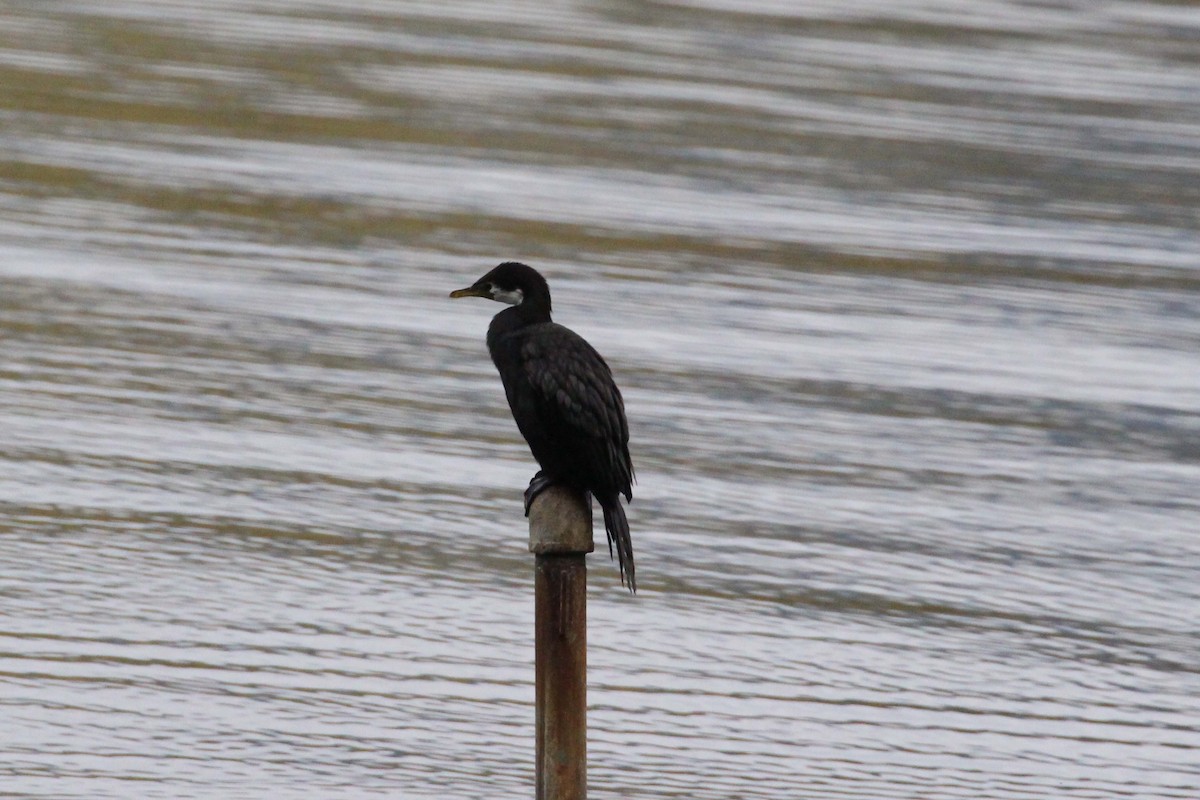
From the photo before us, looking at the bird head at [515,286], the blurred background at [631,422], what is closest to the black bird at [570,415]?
the bird head at [515,286]

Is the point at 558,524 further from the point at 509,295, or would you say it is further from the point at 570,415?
the point at 509,295

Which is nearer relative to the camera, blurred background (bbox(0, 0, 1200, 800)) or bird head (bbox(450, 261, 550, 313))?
bird head (bbox(450, 261, 550, 313))

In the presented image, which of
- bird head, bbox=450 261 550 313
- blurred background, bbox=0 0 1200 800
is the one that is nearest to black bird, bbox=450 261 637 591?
bird head, bbox=450 261 550 313

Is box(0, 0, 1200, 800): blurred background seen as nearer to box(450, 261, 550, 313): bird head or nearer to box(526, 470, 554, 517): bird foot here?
box(526, 470, 554, 517): bird foot

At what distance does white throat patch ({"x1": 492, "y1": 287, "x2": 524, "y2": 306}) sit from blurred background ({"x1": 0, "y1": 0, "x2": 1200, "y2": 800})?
117 cm

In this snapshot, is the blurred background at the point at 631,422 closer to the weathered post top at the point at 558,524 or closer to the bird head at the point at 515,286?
the weathered post top at the point at 558,524

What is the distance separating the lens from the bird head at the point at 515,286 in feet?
16.9

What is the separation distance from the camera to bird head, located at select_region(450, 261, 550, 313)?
5.14m

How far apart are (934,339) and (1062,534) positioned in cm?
254

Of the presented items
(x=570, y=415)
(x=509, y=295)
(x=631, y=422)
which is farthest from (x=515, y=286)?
(x=631, y=422)

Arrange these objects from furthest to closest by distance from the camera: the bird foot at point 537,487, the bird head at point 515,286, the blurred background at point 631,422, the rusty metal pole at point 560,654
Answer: the blurred background at point 631,422 < the bird head at point 515,286 < the bird foot at point 537,487 < the rusty metal pole at point 560,654

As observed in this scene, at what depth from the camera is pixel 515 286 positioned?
17.0ft

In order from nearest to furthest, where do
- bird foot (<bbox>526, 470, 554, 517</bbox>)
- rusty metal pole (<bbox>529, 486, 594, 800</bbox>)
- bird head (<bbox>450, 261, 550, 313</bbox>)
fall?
1. rusty metal pole (<bbox>529, 486, 594, 800</bbox>)
2. bird foot (<bbox>526, 470, 554, 517</bbox>)
3. bird head (<bbox>450, 261, 550, 313</bbox>)

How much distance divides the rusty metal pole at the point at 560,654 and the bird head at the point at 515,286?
569 millimetres
